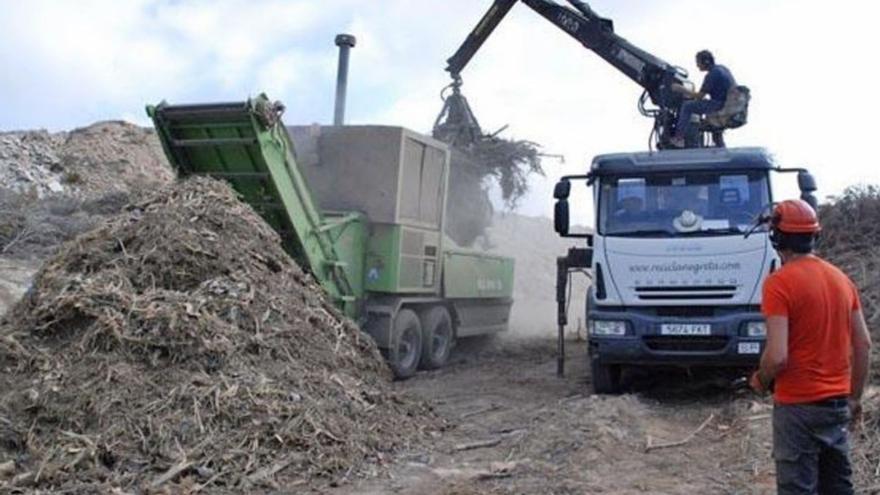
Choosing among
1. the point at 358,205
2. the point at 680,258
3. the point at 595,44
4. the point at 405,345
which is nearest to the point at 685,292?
the point at 680,258

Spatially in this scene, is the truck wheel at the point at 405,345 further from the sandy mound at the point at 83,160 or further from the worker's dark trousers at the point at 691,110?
the sandy mound at the point at 83,160

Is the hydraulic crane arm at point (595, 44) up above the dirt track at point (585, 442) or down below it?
above

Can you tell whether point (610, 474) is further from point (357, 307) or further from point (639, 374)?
point (357, 307)

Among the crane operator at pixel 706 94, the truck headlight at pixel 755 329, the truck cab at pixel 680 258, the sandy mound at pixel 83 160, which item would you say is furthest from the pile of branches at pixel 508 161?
the sandy mound at pixel 83 160

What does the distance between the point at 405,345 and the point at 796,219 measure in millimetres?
7650

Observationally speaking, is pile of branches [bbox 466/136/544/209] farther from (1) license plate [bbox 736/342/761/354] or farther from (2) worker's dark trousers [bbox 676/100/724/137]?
(1) license plate [bbox 736/342/761/354]

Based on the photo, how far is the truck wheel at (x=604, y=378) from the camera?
938 centimetres

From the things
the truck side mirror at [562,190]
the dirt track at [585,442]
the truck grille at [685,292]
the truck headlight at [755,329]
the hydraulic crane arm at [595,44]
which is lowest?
the dirt track at [585,442]

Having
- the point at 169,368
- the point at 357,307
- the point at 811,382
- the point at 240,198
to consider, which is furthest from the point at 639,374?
the point at 811,382

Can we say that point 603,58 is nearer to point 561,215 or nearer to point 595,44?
point 595,44

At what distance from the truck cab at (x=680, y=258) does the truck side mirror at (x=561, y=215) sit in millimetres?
16

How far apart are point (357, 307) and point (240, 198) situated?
2.02 meters

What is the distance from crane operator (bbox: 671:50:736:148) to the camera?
34.9 feet

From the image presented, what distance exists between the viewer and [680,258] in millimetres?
8797
